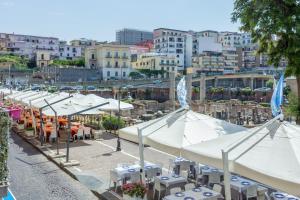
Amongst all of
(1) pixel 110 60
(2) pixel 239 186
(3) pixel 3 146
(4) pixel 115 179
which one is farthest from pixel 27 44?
(3) pixel 3 146

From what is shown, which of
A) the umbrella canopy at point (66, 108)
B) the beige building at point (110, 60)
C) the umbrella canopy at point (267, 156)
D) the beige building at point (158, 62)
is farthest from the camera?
the beige building at point (158, 62)

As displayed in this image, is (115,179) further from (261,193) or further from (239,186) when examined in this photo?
(261,193)

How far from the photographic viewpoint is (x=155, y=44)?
428ft

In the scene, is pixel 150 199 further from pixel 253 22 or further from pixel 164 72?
pixel 164 72

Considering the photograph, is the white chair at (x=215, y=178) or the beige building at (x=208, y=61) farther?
the beige building at (x=208, y=61)

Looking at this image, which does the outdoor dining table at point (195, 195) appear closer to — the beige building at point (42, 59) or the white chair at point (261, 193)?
the white chair at point (261, 193)

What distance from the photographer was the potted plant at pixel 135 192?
32.3 feet

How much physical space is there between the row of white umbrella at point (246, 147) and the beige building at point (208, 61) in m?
107

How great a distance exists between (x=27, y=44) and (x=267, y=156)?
394 ft

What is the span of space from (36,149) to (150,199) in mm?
9348

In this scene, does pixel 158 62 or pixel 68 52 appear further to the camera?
pixel 68 52

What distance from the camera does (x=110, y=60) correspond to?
96.7 meters

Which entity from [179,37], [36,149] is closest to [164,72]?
[179,37]

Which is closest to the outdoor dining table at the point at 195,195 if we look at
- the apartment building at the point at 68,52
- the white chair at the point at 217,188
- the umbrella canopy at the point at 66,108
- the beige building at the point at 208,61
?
the white chair at the point at 217,188
